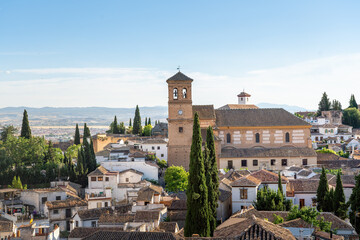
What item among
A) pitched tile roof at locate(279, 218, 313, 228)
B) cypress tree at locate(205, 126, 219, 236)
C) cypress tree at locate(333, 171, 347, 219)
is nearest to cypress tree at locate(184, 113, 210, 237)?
Answer: cypress tree at locate(205, 126, 219, 236)

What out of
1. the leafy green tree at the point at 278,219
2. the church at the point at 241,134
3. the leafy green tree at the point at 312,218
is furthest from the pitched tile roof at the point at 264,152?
the leafy green tree at the point at 312,218

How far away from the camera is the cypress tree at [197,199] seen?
75.6 ft

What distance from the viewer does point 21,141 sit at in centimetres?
5206

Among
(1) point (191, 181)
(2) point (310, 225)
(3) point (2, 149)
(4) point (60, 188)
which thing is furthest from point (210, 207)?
(3) point (2, 149)

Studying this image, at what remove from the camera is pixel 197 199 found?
23.6 m

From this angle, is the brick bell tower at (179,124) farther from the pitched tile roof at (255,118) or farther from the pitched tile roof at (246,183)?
the pitched tile roof at (246,183)

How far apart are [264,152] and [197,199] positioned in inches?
978

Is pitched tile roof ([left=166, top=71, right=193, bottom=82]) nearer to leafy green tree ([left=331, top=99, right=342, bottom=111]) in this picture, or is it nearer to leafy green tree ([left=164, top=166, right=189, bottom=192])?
leafy green tree ([left=164, top=166, right=189, bottom=192])

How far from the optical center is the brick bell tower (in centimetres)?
4547

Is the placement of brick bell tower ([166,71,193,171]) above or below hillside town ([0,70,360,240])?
above

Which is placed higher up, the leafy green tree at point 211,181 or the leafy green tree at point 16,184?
the leafy green tree at point 211,181

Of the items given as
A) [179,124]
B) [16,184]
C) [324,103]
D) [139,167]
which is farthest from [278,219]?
[324,103]

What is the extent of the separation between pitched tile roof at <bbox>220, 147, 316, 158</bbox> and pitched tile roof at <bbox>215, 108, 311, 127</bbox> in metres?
2.91

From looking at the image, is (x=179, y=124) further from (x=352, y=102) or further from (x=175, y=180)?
(x=352, y=102)
